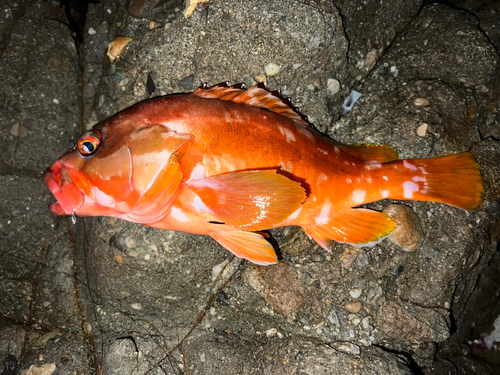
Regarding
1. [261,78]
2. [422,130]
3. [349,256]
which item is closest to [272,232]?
[349,256]

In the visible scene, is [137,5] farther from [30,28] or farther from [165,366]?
[165,366]

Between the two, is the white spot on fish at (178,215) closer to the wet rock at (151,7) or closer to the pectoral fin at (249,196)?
the pectoral fin at (249,196)

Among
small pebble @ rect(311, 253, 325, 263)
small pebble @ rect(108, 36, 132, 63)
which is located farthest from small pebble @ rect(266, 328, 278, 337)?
small pebble @ rect(108, 36, 132, 63)

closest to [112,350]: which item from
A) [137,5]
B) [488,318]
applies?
[137,5]

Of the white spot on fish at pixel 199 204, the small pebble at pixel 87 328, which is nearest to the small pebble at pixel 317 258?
the white spot on fish at pixel 199 204

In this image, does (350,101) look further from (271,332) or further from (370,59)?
(271,332)

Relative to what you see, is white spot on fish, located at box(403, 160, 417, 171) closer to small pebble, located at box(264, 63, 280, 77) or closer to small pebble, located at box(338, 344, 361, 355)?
small pebble, located at box(264, 63, 280, 77)
